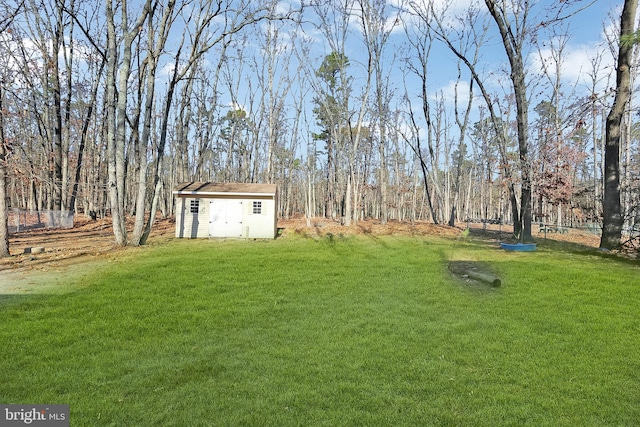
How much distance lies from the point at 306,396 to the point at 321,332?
5.65ft

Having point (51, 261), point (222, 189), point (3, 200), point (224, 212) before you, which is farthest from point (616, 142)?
point (3, 200)

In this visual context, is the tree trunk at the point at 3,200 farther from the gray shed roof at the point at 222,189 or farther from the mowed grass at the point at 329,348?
the gray shed roof at the point at 222,189

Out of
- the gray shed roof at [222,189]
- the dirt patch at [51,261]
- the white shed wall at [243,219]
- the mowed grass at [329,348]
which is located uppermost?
the gray shed roof at [222,189]

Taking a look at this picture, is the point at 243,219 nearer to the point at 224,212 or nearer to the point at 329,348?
the point at 224,212

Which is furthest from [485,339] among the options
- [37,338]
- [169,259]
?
[169,259]

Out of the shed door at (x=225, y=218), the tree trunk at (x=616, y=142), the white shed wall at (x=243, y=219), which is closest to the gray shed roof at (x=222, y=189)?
the white shed wall at (x=243, y=219)

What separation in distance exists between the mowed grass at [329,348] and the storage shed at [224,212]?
6561 mm

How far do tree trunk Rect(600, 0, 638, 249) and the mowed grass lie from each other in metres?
3.00

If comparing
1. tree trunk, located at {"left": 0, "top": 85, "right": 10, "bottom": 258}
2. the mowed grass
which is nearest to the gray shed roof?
tree trunk, located at {"left": 0, "top": 85, "right": 10, "bottom": 258}

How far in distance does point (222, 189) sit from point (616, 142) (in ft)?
47.2

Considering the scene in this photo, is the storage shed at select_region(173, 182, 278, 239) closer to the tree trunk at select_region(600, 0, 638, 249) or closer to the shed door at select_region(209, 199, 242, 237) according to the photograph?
the shed door at select_region(209, 199, 242, 237)

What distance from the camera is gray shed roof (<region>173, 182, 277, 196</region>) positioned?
1524 centimetres

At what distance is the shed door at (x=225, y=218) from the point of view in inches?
604

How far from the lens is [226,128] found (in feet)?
117
